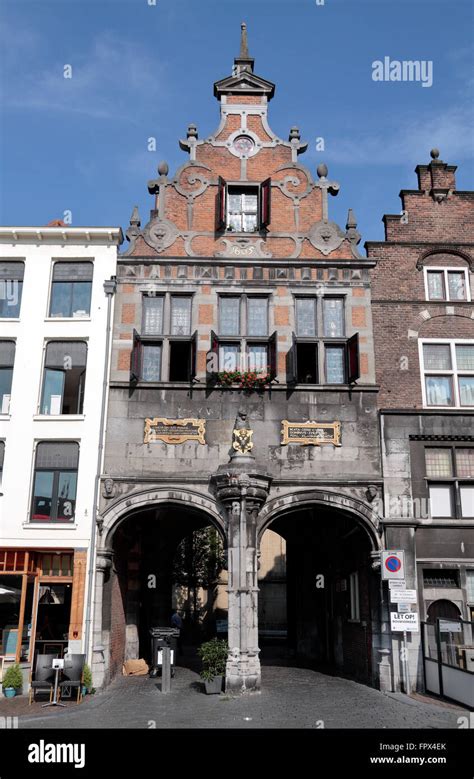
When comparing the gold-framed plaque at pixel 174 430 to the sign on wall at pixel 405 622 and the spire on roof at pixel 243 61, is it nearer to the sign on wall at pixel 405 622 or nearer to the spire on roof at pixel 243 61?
the sign on wall at pixel 405 622

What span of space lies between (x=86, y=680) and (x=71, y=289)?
10.9 m

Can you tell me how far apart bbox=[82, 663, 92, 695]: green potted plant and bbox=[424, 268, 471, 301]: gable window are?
13.9 metres

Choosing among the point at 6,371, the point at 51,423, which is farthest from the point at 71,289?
the point at 51,423

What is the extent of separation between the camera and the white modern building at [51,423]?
18.3m

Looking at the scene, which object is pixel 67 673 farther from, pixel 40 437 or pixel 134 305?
pixel 134 305

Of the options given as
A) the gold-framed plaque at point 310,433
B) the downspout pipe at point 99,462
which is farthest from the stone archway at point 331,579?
the downspout pipe at point 99,462

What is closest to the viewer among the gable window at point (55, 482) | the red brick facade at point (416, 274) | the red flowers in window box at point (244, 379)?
the gable window at point (55, 482)

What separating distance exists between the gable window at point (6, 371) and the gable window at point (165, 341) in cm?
381

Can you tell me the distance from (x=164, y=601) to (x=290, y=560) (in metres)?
6.07

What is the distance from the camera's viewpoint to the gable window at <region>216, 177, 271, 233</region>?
68.6 ft

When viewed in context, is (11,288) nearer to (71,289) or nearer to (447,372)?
(71,289)

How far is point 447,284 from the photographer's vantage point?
21031 millimetres

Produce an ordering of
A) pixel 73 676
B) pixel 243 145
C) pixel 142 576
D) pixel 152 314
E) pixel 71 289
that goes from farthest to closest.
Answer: pixel 142 576 < pixel 243 145 < pixel 71 289 < pixel 152 314 < pixel 73 676

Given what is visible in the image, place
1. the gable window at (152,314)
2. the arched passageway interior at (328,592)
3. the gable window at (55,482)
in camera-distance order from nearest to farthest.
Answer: the gable window at (55,482) → the arched passageway interior at (328,592) → the gable window at (152,314)
